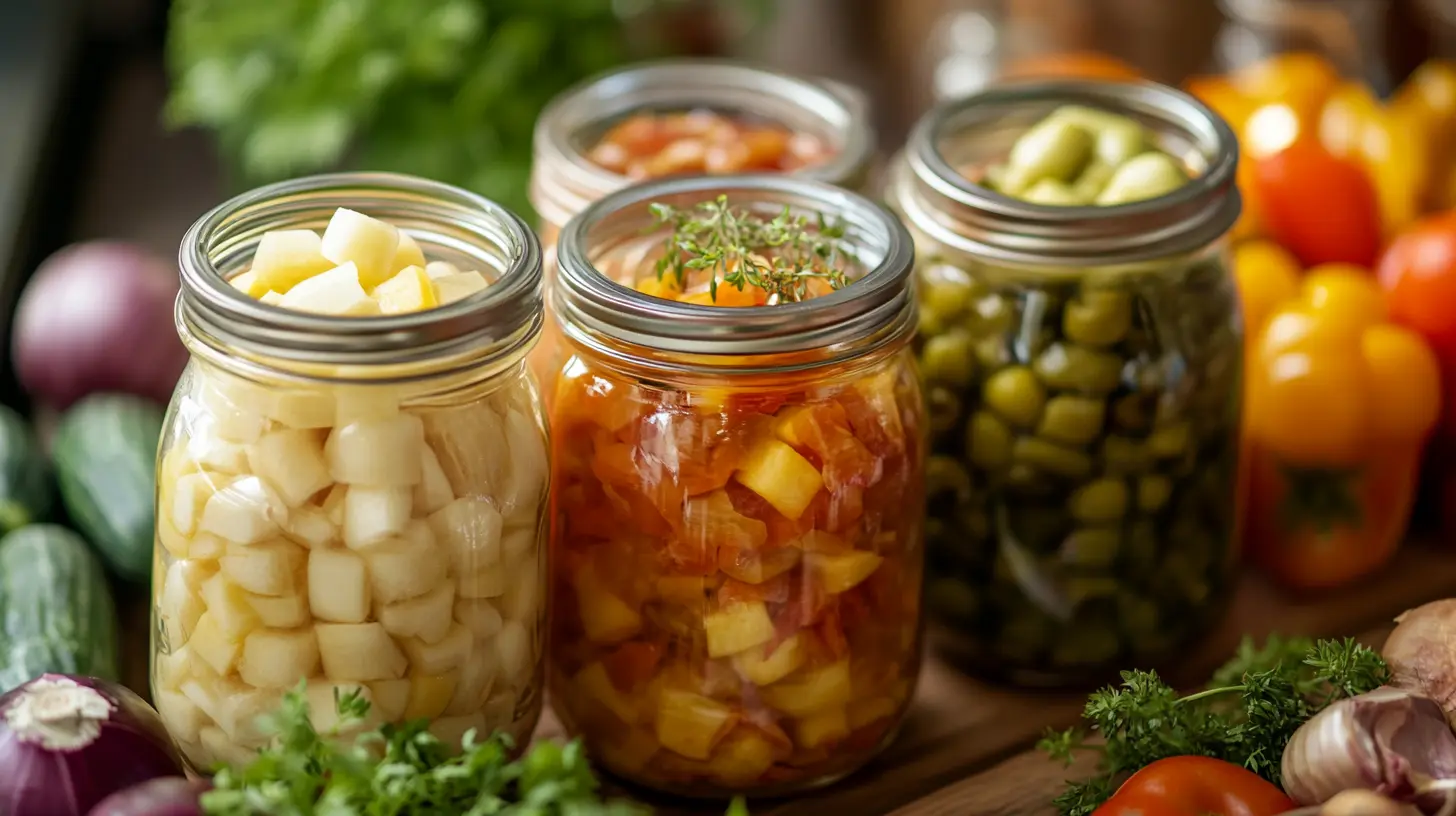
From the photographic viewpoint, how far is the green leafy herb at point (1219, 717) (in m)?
1.08

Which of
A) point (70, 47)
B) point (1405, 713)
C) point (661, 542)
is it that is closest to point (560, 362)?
point (661, 542)

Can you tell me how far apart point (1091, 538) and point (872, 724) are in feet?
0.78

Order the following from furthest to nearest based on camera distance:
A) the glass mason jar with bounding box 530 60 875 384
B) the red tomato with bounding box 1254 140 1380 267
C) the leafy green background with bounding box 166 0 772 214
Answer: the leafy green background with bounding box 166 0 772 214
the red tomato with bounding box 1254 140 1380 267
the glass mason jar with bounding box 530 60 875 384

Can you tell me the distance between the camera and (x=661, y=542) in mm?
1080

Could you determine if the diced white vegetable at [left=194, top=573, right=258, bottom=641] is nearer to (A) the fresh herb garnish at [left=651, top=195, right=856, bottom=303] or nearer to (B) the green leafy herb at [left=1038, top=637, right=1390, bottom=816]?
(A) the fresh herb garnish at [left=651, top=195, right=856, bottom=303]

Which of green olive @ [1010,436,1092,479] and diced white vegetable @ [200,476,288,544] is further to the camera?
green olive @ [1010,436,1092,479]

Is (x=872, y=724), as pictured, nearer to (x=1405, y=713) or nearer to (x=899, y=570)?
(x=899, y=570)

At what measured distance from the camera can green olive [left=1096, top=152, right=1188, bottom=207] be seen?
1.24 metres

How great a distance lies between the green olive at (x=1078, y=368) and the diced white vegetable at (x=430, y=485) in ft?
1.59

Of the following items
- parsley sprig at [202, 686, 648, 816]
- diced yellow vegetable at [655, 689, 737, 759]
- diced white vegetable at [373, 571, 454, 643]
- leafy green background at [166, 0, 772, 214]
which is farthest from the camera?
leafy green background at [166, 0, 772, 214]

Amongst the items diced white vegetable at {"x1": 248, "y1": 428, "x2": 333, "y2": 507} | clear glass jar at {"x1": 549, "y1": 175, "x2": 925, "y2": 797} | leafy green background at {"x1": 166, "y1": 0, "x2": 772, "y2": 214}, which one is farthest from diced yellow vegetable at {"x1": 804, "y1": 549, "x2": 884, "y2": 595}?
leafy green background at {"x1": 166, "y1": 0, "x2": 772, "y2": 214}

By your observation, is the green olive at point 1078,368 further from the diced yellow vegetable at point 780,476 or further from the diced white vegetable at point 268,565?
the diced white vegetable at point 268,565

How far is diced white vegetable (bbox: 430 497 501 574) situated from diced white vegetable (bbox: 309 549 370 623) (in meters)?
0.06

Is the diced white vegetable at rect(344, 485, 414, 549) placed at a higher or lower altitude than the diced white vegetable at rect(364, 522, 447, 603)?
higher
